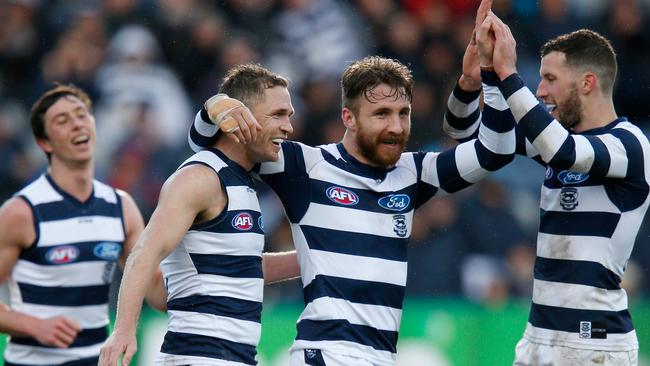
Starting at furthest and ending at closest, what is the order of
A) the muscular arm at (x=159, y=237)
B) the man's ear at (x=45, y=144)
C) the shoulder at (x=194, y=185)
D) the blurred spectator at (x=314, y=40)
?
the blurred spectator at (x=314, y=40)
the man's ear at (x=45, y=144)
the shoulder at (x=194, y=185)
the muscular arm at (x=159, y=237)

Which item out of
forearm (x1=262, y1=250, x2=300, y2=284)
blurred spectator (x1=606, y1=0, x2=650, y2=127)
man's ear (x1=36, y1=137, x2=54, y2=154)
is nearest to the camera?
forearm (x1=262, y1=250, x2=300, y2=284)

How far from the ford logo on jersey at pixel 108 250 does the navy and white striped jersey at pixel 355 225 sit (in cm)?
161

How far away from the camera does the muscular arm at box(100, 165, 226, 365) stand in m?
4.81

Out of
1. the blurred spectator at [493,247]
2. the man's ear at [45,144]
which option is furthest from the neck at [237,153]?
the blurred spectator at [493,247]

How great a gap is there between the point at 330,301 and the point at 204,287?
61 centimetres

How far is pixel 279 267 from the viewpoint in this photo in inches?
237

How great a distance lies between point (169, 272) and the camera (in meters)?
5.38

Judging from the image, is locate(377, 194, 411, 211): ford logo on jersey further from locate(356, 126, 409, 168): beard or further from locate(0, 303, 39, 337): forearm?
locate(0, 303, 39, 337): forearm

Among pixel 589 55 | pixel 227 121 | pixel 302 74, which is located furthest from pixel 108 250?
pixel 302 74

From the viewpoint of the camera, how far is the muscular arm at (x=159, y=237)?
4812 mm

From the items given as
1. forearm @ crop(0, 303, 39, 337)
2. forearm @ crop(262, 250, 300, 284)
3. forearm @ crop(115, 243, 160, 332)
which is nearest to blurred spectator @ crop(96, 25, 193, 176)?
forearm @ crop(0, 303, 39, 337)

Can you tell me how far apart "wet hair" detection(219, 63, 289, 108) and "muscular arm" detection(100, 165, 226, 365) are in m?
0.45

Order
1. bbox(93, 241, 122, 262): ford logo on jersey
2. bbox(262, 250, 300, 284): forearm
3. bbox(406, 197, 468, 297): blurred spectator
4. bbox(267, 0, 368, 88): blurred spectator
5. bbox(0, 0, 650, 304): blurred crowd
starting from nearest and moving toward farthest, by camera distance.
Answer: bbox(262, 250, 300, 284): forearm
bbox(93, 241, 122, 262): ford logo on jersey
bbox(406, 197, 468, 297): blurred spectator
bbox(0, 0, 650, 304): blurred crowd
bbox(267, 0, 368, 88): blurred spectator

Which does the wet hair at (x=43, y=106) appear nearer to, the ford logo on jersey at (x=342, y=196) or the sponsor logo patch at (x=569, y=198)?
the ford logo on jersey at (x=342, y=196)
